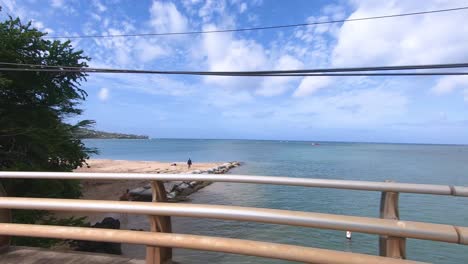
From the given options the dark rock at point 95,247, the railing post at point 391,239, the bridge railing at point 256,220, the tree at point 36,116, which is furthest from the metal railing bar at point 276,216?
the tree at point 36,116

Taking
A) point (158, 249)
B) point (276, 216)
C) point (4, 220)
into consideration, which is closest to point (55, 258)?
point (4, 220)

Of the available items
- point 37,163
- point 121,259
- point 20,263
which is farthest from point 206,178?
point 37,163

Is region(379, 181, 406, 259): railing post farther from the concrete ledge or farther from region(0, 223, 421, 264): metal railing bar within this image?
the concrete ledge

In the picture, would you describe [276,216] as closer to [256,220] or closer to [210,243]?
[256,220]

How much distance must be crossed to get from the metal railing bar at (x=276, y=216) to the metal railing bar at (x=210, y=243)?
0.52ft

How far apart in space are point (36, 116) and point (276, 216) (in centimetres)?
1369

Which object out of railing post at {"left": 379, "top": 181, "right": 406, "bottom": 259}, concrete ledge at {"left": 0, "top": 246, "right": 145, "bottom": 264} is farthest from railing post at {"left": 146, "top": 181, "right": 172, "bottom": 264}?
railing post at {"left": 379, "top": 181, "right": 406, "bottom": 259}

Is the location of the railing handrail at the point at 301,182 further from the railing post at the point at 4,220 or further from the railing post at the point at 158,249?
the railing post at the point at 4,220

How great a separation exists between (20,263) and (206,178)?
203cm

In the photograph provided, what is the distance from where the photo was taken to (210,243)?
240 centimetres

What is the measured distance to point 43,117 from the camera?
1350 centimetres

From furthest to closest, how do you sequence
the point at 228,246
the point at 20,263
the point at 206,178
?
1. the point at 20,263
2. the point at 206,178
3. the point at 228,246

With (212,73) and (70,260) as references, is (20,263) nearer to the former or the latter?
(70,260)

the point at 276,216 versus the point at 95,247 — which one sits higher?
the point at 276,216
